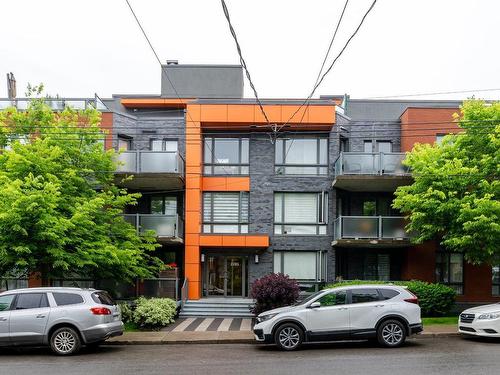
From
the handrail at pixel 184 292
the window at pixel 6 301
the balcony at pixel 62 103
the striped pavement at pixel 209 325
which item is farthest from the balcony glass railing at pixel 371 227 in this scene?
the window at pixel 6 301

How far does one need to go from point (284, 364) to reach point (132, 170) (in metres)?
13.0

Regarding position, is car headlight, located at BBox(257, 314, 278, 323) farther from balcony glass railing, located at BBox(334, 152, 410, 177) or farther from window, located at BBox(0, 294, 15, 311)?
balcony glass railing, located at BBox(334, 152, 410, 177)

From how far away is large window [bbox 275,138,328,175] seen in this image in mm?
24094

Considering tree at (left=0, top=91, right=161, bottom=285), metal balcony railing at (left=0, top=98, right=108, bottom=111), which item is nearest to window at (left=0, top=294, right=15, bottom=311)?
tree at (left=0, top=91, right=161, bottom=285)

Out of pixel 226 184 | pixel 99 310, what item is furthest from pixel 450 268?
pixel 99 310

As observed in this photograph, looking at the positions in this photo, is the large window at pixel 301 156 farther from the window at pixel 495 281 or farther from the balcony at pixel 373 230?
the window at pixel 495 281

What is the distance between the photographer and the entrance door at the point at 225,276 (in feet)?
79.5

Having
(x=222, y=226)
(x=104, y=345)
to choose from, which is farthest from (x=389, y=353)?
(x=222, y=226)

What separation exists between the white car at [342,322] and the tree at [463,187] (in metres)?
5.92

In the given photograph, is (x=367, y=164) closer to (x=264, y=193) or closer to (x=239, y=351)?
(x=264, y=193)

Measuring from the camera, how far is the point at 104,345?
1490 centimetres

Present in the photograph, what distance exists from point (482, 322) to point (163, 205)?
1490 centimetres

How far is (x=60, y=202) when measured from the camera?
17328mm

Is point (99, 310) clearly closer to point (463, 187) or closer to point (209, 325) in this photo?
point (209, 325)
